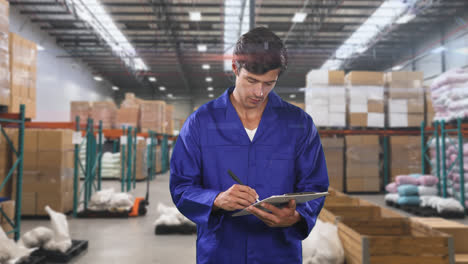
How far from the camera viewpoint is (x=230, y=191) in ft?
3.43

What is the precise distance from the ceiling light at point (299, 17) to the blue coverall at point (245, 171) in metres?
10.4

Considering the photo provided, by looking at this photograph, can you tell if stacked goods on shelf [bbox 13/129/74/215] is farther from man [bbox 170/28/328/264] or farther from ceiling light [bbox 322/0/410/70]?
ceiling light [bbox 322/0/410/70]

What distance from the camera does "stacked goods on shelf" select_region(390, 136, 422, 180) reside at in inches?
336

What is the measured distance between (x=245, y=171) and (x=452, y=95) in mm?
6685

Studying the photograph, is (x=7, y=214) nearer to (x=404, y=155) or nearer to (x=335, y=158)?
(x=335, y=158)

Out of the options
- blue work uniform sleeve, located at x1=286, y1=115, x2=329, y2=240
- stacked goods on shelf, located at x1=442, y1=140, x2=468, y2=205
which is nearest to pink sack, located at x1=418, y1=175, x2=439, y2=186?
stacked goods on shelf, located at x1=442, y1=140, x2=468, y2=205

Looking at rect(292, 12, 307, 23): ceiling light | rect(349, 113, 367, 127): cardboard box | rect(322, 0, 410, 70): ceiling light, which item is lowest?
rect(349, 113, 367, 127): cardboard box

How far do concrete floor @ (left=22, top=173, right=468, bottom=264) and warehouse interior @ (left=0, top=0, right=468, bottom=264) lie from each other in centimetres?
3

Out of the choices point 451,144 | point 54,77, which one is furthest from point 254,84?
point 54,77

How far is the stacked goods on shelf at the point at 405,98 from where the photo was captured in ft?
26.2

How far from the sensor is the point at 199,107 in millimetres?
1269

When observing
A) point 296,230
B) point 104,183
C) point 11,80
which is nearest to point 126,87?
point 104,183

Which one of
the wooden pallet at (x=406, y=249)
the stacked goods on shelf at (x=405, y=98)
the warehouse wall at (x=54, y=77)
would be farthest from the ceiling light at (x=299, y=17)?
the wooden pallet at (x=406, y=249)

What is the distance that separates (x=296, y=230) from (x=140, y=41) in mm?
12286
